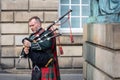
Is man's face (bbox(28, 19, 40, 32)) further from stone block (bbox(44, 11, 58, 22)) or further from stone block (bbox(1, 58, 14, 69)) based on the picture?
stone block (bbox(1, 58, 14, 69))

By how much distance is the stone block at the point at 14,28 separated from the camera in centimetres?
1519

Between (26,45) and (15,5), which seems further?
(15,5)

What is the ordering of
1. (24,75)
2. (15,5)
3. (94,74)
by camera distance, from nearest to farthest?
1. (94,74)
2. (24,75)
3. (15,5)

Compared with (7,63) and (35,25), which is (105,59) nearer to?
(35,25)

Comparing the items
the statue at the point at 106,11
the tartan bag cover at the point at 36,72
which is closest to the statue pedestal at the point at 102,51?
the statue at the point at 106,11

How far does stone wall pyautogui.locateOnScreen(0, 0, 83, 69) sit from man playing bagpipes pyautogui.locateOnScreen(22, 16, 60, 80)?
7694mm

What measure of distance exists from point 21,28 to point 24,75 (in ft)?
5.70

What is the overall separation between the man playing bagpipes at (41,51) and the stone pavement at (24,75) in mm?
6018

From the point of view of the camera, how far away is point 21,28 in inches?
598

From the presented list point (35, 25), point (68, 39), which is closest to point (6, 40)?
point (68, 39)

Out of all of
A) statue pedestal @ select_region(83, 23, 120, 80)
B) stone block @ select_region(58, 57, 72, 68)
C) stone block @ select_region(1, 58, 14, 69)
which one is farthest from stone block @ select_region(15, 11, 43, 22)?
statue pedestal @ select_region(83, 23, 120, 80)

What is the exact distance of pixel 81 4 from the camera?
630 inches

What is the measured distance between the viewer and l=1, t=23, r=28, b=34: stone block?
15.2 meters

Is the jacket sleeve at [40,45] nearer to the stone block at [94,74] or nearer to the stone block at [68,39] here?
Result: the stone block at [94,74]
